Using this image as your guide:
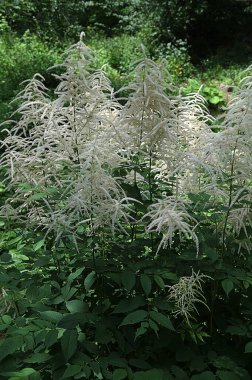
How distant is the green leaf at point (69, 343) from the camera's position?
6.15 feet

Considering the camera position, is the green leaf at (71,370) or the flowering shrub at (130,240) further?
the flowering shrub at (130,240)

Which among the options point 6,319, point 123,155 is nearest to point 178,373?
point 6,319

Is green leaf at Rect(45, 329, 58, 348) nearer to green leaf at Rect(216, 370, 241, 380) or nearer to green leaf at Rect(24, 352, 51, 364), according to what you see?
green leaf at Rect(24, 352, 51, 364)

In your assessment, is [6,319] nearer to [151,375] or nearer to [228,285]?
[151,375]

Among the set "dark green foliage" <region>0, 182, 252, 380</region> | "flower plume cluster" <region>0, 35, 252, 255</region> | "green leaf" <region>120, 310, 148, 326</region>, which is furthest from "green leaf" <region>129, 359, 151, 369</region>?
"flower plume cluster" <region>0, 35, 252, 255</region>

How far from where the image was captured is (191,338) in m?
2.22

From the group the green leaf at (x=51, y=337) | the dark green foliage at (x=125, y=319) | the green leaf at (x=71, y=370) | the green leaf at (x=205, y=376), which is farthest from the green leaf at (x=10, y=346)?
the green leaf at (x=205, y=376)

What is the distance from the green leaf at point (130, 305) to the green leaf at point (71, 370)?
0.27 metres

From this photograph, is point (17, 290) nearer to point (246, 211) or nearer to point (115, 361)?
point (115, 361)

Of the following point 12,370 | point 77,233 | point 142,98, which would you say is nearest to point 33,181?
point 77,233

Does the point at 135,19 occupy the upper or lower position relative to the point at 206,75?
upper

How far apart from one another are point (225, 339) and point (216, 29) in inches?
548

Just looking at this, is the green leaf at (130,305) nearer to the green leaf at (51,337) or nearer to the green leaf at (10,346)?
the green leaf at (51,337)

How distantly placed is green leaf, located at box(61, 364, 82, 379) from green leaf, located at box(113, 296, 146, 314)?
0.27 m
